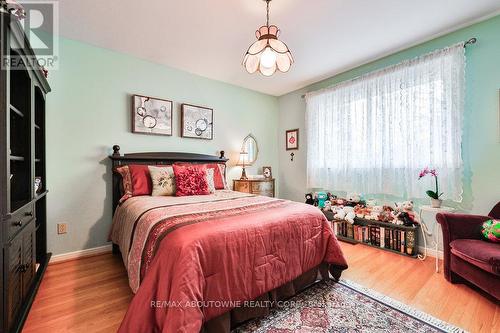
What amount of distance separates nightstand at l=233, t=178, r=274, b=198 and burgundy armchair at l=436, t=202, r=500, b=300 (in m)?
2.43

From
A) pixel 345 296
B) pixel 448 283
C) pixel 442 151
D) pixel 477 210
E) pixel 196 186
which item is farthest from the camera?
pixel 196 186

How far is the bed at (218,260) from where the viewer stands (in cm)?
116

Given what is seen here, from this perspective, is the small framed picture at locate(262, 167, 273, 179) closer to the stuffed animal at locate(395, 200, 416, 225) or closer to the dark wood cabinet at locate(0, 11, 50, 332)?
the stuffed animal at locate(395, 200, 416, 225)

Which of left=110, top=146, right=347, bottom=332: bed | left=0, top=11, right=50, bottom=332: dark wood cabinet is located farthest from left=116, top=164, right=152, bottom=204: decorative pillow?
left=0, top=11, right=50, bottom=332: dark wood cabinet

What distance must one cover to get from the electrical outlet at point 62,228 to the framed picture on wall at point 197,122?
1.80 metres

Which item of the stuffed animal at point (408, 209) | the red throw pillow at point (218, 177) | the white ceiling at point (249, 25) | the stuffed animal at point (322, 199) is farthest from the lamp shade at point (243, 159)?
the stuffed animal at point (408, 209)

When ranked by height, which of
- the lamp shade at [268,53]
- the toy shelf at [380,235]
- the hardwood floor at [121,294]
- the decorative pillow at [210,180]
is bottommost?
the hardwood floor at [121,294]

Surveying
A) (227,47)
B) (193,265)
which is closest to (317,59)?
(227,47)

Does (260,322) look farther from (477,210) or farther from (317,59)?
(317,59)

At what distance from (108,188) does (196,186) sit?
1155mm

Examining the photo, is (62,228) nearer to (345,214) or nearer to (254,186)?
(254,186)

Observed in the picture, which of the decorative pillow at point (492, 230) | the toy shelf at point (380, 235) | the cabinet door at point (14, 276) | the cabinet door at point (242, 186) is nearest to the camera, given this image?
the cabinet door at point (14, 276)

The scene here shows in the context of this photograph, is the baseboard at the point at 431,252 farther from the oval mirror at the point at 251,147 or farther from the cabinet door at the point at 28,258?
the cabinet door at the point at 28,258

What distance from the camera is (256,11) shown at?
2.12m
